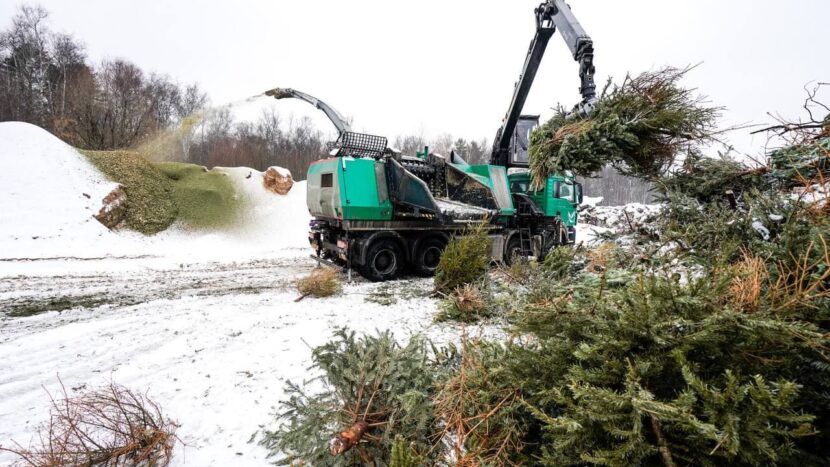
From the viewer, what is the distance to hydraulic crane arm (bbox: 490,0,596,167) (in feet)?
13.7

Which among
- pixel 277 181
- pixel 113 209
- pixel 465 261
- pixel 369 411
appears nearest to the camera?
pixel 369 411

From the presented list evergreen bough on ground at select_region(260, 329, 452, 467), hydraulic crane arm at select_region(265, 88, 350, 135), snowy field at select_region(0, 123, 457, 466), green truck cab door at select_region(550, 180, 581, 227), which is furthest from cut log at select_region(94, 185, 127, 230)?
green truck cab door at select_region(550, 180, 581, 227)

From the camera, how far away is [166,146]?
22.3 meters

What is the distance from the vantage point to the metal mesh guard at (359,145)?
304 inches

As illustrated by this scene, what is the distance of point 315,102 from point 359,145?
4080mm

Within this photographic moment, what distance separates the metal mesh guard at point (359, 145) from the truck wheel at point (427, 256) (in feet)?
7.62

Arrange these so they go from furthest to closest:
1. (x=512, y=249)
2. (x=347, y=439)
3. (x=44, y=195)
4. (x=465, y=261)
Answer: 1. (x=44, y=195)
2. (x=512, y=249)
3. (x=465, y=261)
4. (x=347, y=439)

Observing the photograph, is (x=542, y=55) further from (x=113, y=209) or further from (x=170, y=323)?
(x=113, y=209)

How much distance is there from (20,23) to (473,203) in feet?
131

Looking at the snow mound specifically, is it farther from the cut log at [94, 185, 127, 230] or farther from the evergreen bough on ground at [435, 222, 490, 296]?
the evergreen bough on ground at [435, 222, 490, 296]

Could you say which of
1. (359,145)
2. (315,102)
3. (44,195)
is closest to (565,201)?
(359,145)

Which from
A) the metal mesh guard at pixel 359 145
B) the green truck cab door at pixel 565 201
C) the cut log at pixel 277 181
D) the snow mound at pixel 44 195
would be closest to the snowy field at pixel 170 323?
the snow mound at pixel 44 195

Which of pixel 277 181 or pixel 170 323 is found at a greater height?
pixel 277 181

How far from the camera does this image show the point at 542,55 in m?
6.36
